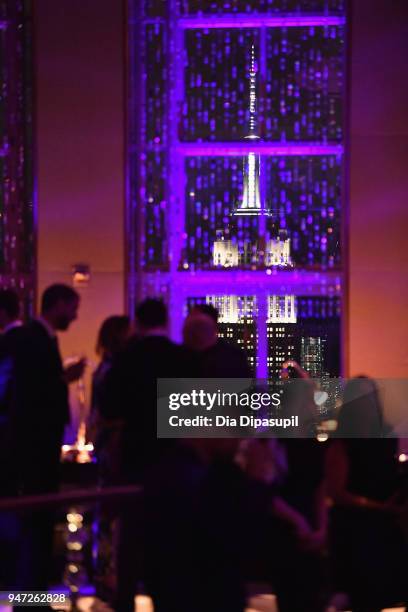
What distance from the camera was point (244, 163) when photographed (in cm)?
888

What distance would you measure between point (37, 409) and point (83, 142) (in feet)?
13.4

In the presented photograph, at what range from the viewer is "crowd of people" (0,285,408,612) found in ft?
9.62

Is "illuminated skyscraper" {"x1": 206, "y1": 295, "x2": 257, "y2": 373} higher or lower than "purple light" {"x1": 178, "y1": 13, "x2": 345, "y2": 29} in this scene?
lower

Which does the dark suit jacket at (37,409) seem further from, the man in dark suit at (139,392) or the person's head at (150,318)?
the person's head at (150,318)

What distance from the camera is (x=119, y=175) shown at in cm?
857

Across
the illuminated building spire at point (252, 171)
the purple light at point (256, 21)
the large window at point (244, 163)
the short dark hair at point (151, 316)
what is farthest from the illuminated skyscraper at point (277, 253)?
the short dark hair at point (151, 316)

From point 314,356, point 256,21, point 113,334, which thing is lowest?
point 314,356

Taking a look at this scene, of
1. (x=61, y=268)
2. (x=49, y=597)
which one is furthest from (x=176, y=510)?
(x=61, y=268)

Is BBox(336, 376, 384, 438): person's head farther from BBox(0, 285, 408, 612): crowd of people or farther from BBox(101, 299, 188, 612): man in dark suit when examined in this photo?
BBox(101, 299, 188, 612): man in dark suit

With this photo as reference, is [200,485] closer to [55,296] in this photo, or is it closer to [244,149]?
[55,296]

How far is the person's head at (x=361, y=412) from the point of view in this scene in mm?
4441

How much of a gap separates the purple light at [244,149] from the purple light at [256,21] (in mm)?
1003

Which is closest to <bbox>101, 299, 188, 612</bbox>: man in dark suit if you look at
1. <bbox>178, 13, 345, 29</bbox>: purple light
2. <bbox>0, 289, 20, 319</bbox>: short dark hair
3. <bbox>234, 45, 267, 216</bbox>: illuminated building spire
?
<bbox>0, 289, 20, 319</bbox>: short dark hair

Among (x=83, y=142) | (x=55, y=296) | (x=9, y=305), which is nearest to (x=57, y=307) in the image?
(x=55, y=296)
